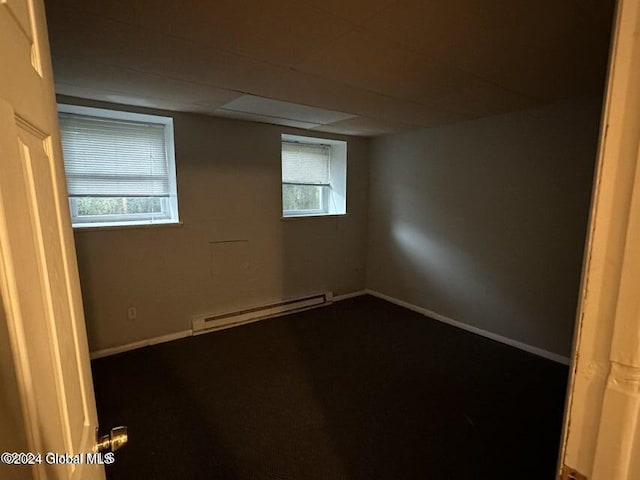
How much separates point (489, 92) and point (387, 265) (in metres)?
2.46

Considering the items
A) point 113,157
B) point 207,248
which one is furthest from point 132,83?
point 207,248

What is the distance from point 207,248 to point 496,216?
295 centimetres

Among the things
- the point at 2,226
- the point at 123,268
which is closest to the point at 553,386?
the point at 2,226

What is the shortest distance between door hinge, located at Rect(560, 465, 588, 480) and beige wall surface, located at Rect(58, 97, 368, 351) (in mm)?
3186

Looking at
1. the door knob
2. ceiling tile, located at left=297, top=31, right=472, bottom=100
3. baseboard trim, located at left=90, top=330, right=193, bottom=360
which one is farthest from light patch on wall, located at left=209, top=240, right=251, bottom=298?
the door knob

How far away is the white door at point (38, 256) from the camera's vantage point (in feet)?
1.23

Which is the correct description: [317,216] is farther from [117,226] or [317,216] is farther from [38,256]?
[38,256]

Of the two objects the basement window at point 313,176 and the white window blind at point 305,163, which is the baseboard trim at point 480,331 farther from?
the white window blind at point 305,163

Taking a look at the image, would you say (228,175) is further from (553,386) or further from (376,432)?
(553,386)

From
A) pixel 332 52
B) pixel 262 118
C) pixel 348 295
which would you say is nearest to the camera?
pixel 332 52

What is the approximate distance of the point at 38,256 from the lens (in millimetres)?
472

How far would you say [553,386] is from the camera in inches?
94.8

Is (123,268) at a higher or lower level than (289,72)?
lower

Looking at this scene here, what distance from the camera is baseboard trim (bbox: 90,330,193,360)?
9.16 ft
